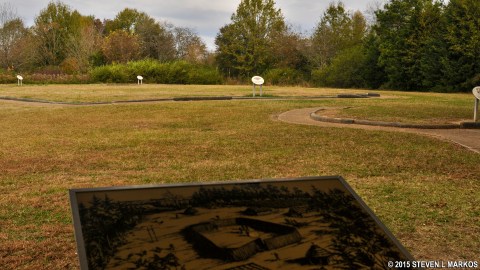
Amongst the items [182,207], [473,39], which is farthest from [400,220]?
[473,39]

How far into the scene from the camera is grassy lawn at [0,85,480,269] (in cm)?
408

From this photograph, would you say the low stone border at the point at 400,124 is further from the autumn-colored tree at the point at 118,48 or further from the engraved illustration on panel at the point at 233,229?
the autumn-colored tree at the point at 118,48

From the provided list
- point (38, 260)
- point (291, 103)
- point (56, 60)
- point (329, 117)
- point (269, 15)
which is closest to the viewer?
point (38, 260)

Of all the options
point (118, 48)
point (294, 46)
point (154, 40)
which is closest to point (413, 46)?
point (294, 46)

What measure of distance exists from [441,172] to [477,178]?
45 centimetres

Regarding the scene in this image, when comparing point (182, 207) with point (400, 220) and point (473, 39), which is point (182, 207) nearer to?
point (400, 220)

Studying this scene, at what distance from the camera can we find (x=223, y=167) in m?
6.76

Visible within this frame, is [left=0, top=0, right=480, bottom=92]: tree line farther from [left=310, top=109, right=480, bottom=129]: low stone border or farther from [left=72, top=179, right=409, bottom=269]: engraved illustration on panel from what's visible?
[left=72, top=179, right=409, bottom=269]: engraved illustration on panel

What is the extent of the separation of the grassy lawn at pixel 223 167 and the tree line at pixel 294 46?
21822 mm

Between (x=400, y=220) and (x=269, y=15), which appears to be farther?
(x=269, y=15)

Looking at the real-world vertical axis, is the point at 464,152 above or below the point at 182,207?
below

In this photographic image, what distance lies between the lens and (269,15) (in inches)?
2178

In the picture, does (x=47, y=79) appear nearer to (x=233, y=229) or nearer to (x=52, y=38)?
(x=52, y=38)

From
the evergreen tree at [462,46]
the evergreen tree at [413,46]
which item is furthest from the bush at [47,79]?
the evergreen tree at [462,46]
